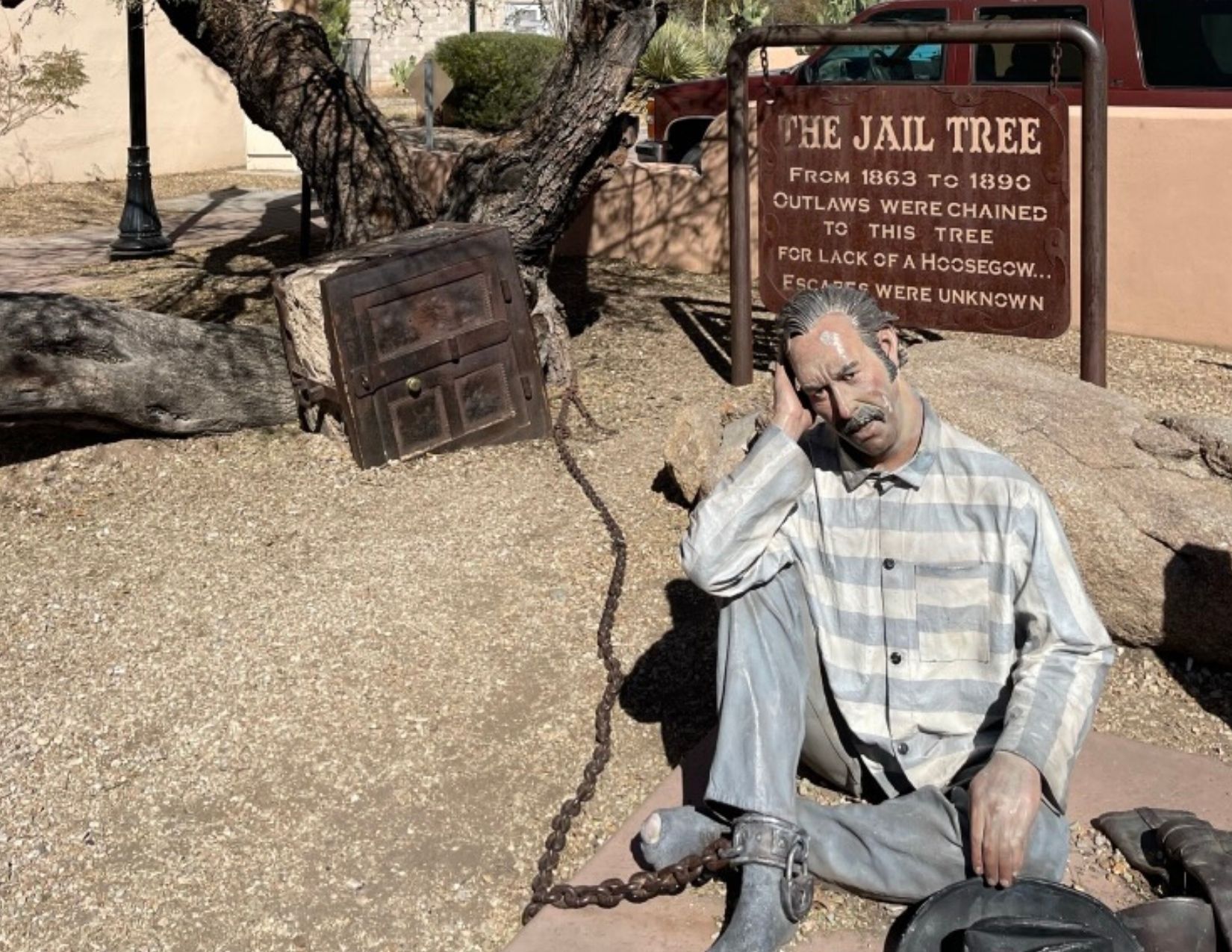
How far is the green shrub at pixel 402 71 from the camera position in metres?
24.5

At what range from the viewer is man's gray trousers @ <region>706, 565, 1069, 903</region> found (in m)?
3.29

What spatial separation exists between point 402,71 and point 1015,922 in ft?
76.3

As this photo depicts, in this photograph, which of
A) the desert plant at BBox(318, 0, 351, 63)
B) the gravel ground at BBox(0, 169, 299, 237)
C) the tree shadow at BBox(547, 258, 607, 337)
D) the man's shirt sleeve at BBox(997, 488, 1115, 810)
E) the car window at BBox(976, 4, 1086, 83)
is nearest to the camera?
the man's shirt sleeve at BBox(997, 488, 1115, 810)

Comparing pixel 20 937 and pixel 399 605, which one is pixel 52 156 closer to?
pixel 399 605

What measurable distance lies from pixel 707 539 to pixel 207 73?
14.3 meters

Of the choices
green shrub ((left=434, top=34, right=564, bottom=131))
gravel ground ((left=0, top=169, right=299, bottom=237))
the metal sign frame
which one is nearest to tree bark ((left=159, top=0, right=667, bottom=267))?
the metal sign frame

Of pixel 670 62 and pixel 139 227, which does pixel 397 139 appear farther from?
pixel 670 62

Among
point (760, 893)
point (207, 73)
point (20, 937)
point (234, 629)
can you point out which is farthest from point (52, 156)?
point (760, 893)

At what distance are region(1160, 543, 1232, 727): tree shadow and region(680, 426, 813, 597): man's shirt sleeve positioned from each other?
1.74 metres

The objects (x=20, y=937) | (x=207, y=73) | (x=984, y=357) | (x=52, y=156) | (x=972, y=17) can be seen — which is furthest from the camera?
(x=207, y=73)

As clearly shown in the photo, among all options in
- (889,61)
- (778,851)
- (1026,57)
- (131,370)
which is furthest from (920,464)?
(889,61)

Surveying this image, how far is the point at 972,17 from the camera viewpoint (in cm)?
967

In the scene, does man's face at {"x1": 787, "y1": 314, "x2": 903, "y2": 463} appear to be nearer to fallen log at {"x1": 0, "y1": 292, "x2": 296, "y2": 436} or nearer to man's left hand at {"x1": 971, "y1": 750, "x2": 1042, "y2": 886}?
man's left hand at {"x1": 971, "y1": 750, "x2": 1042, "y2": 886}

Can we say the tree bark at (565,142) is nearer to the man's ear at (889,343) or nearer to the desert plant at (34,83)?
the man's ear at (889,343)
